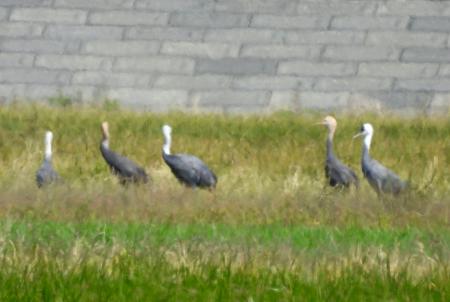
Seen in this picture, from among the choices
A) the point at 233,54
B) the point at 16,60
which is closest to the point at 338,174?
the point at 233,54

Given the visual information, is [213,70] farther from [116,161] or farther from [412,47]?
[116,161]

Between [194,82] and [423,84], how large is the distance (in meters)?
3.11

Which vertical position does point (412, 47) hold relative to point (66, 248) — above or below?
above

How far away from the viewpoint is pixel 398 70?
23.6 m

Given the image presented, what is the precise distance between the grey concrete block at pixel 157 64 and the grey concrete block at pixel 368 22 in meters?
2.09

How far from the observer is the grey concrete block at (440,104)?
23.0m

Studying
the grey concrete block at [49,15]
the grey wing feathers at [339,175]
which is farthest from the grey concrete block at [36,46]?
the grey wing feathers at [339,175]

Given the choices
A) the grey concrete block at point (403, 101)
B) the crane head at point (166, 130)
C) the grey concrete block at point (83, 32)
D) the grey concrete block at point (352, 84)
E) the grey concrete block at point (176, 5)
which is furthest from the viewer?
the grey concrete block at point (176, 5)

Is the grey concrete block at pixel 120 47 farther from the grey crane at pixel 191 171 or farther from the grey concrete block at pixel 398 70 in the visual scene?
the grey crane at pixel 191 171

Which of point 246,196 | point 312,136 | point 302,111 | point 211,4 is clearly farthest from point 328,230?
point 211,4

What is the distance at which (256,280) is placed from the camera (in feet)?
33.1

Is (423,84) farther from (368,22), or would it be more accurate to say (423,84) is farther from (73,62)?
(73,62)

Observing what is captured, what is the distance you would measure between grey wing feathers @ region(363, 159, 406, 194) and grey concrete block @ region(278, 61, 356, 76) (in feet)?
19.2

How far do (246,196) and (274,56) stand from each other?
7.96 meters
